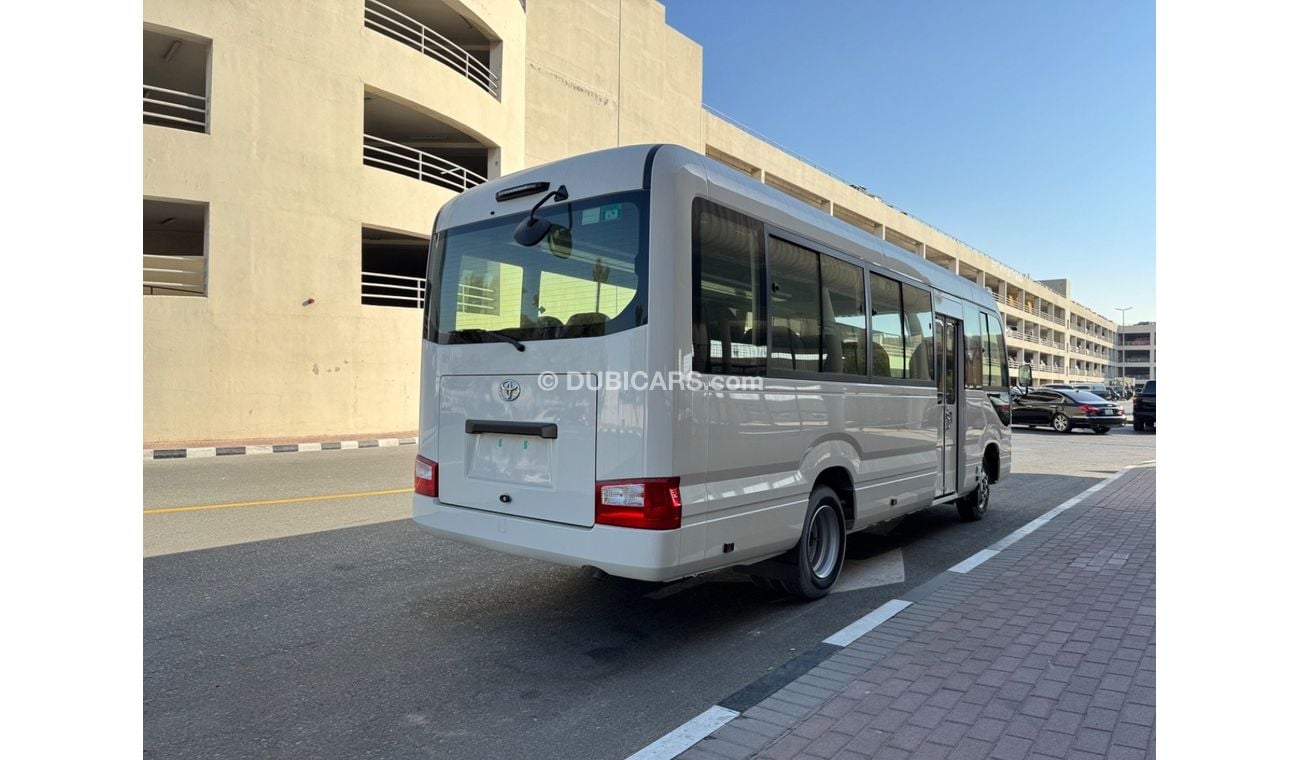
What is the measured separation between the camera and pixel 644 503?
4.18 metres

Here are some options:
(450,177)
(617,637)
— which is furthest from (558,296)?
(450,177)

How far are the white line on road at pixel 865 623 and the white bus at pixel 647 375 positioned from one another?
20.0 inches

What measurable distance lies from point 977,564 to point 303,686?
18.0 feet

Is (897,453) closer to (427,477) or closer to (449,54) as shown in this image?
(427,477)

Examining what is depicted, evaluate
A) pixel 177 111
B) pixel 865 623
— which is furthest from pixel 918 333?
pixel 177 111

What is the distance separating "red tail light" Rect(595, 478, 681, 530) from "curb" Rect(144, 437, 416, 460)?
12.5m

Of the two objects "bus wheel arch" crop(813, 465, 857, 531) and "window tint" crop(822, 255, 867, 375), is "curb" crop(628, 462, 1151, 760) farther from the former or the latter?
"window tint" crop(822, 255, 867, 375)

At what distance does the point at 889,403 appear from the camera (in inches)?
261

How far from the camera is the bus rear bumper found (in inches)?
164

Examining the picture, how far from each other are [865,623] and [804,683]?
3.89ft

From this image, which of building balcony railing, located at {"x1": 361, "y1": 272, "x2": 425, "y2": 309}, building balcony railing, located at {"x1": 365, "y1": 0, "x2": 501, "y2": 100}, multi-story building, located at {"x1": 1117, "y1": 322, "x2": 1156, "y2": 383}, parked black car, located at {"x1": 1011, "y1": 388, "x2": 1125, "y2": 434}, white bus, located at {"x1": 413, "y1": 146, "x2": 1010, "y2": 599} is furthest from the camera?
multi-story building, located at {"x1": 1117, "y1": 322, "x2": 1156, "y2": 383}

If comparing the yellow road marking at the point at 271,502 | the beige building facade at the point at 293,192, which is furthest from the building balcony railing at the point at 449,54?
the yellow road marking at the point at 271,502

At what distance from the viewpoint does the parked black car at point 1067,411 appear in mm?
27078

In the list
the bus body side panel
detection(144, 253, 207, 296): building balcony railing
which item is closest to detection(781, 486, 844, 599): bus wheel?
the bus body side panel
